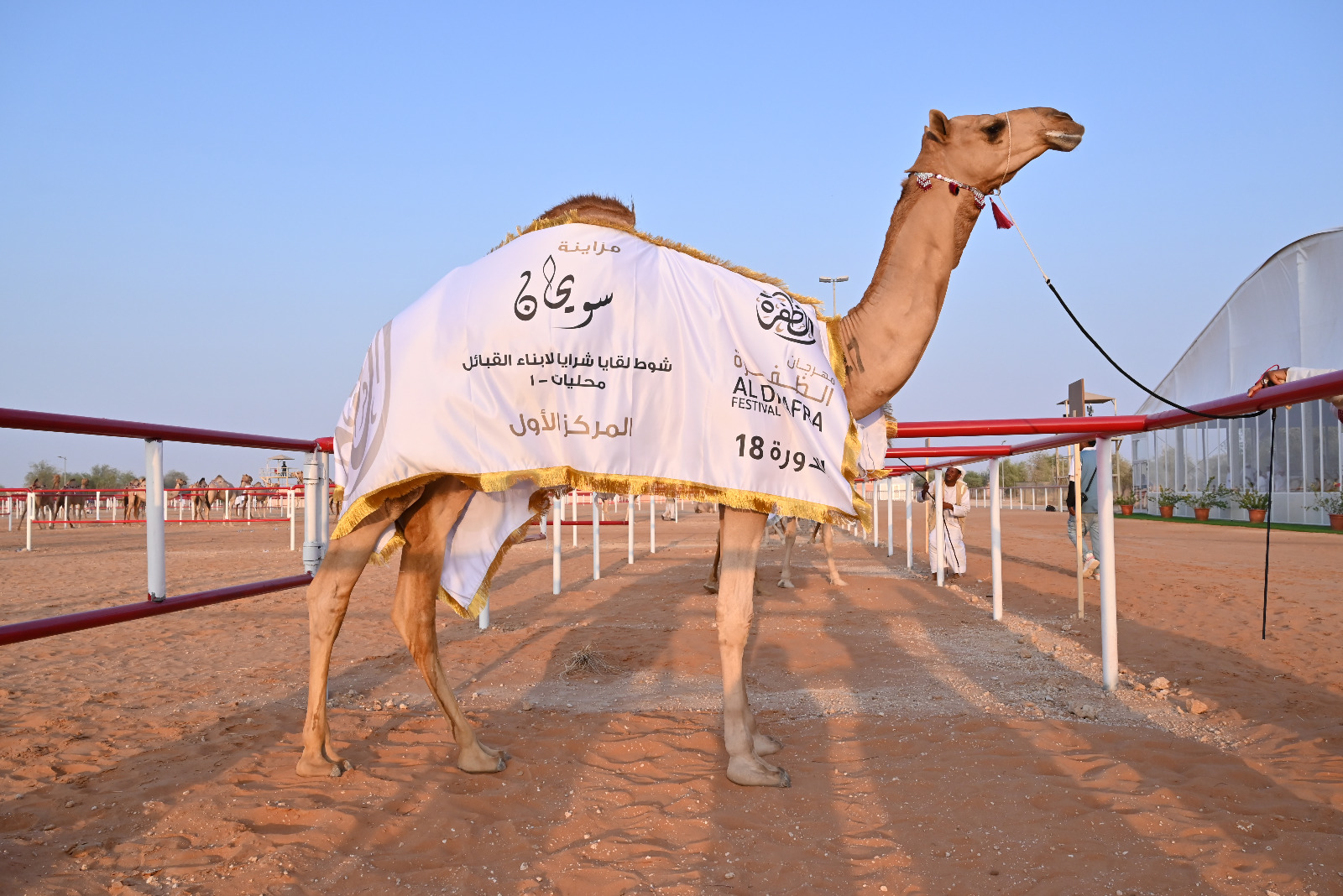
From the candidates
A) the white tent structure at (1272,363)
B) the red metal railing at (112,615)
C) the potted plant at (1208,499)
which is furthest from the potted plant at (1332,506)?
the red metal railing at (112,615)

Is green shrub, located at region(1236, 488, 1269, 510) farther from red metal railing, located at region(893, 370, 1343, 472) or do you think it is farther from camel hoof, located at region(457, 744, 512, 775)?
camel hoof, located at region(457, 744, 512, 775)

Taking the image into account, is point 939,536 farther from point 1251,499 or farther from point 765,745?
point 1251,499

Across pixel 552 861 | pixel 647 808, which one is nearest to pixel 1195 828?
pixel 647 808

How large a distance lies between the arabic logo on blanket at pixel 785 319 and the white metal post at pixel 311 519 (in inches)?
93.3

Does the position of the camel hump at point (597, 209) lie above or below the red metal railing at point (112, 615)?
above

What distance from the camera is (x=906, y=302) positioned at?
3773 mm

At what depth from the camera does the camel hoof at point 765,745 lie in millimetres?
3637

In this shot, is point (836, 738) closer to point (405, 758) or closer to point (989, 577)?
point (405, 758)

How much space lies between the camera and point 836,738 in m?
3.99

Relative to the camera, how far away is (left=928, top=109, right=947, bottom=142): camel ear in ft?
12.6

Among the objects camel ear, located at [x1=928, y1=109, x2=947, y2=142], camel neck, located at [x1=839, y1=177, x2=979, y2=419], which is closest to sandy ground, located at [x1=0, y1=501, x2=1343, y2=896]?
camel neck, located at [x1=839, y1=177, x2=979, y2=419]

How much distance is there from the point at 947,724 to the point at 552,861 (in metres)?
2.26

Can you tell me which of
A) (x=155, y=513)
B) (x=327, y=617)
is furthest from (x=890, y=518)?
(x=155, y=513)

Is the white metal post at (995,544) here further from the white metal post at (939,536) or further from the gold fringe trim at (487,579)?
the gold fringe trim at (487,579)
